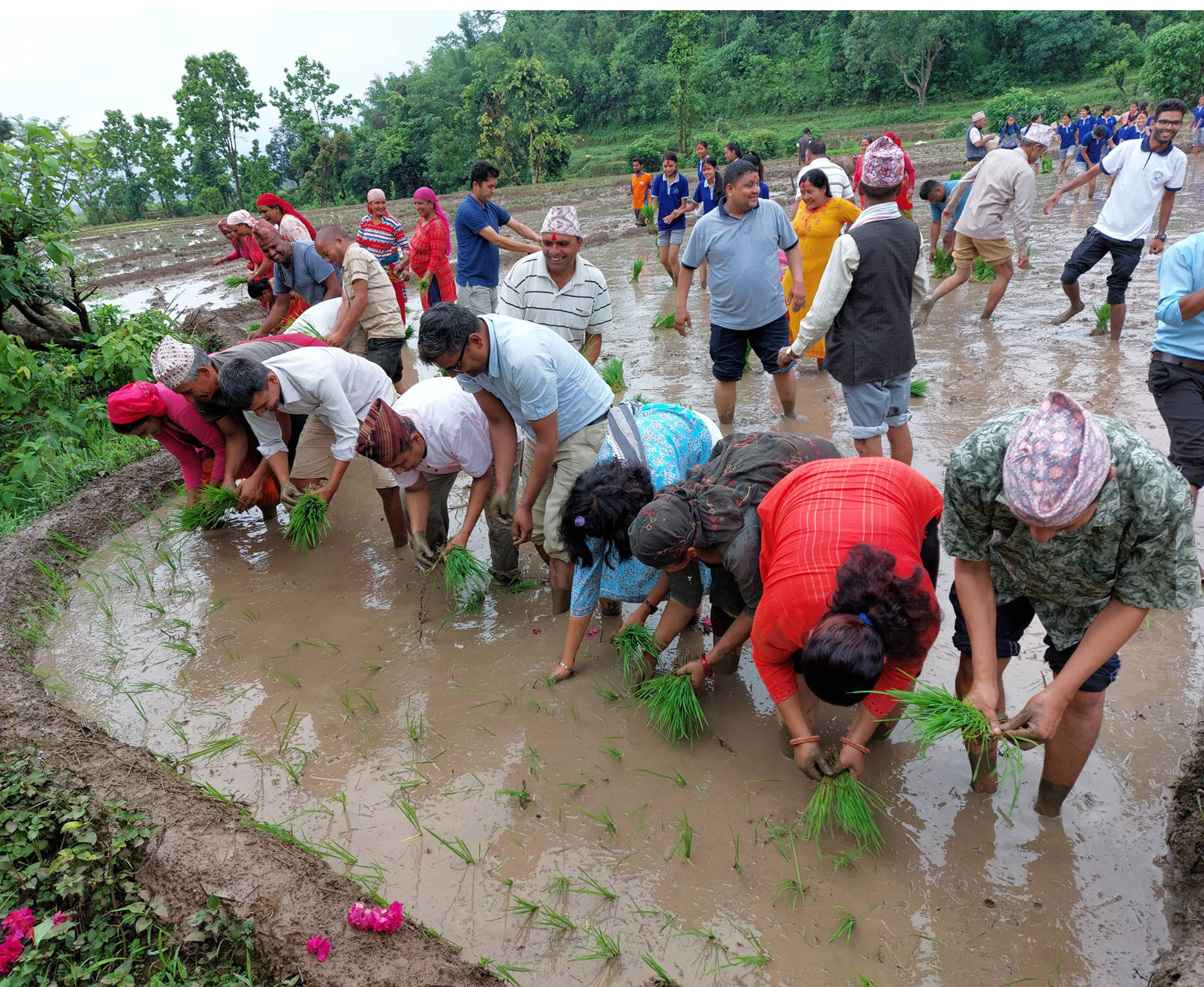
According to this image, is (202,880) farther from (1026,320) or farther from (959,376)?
(1026,320)

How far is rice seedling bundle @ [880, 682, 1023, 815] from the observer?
2.05 metres

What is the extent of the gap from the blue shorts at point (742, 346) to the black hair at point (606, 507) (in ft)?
7.79

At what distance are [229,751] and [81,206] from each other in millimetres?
5822

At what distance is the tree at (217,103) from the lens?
3850 centimetres

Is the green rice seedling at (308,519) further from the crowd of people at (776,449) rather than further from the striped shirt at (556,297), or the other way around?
the striped shirt at (556,297)

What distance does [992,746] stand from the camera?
2.51 metres

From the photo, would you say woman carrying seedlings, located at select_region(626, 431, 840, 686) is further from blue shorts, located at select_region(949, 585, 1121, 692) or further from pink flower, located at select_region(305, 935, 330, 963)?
pink flower, located at select_region(305, 935, 330, 963)

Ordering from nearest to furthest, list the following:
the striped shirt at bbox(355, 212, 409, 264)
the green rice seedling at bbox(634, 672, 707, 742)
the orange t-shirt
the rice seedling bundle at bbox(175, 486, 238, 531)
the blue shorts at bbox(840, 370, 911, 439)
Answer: the green rice seedling at bbox(634, 672, 707, 742)
the blue shorts at bbox(840, 370, 911, 439)
the rice seedling bundle at bbox(175, 486, 238, 531)
the striped shirt at bbox(355, 212, 409, 264)
the orange t-shirt

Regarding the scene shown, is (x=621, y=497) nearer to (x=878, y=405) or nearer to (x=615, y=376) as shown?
(x=878, y=405)

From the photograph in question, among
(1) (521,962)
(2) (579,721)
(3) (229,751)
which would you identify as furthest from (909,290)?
(3) (229,751)

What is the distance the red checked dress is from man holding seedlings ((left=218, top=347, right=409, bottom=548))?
8.15 ft

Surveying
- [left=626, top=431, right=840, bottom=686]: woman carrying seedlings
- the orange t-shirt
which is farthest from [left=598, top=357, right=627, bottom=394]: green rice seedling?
the orange t-shirt

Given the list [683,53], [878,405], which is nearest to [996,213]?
[878,405]

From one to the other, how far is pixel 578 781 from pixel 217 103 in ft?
150
